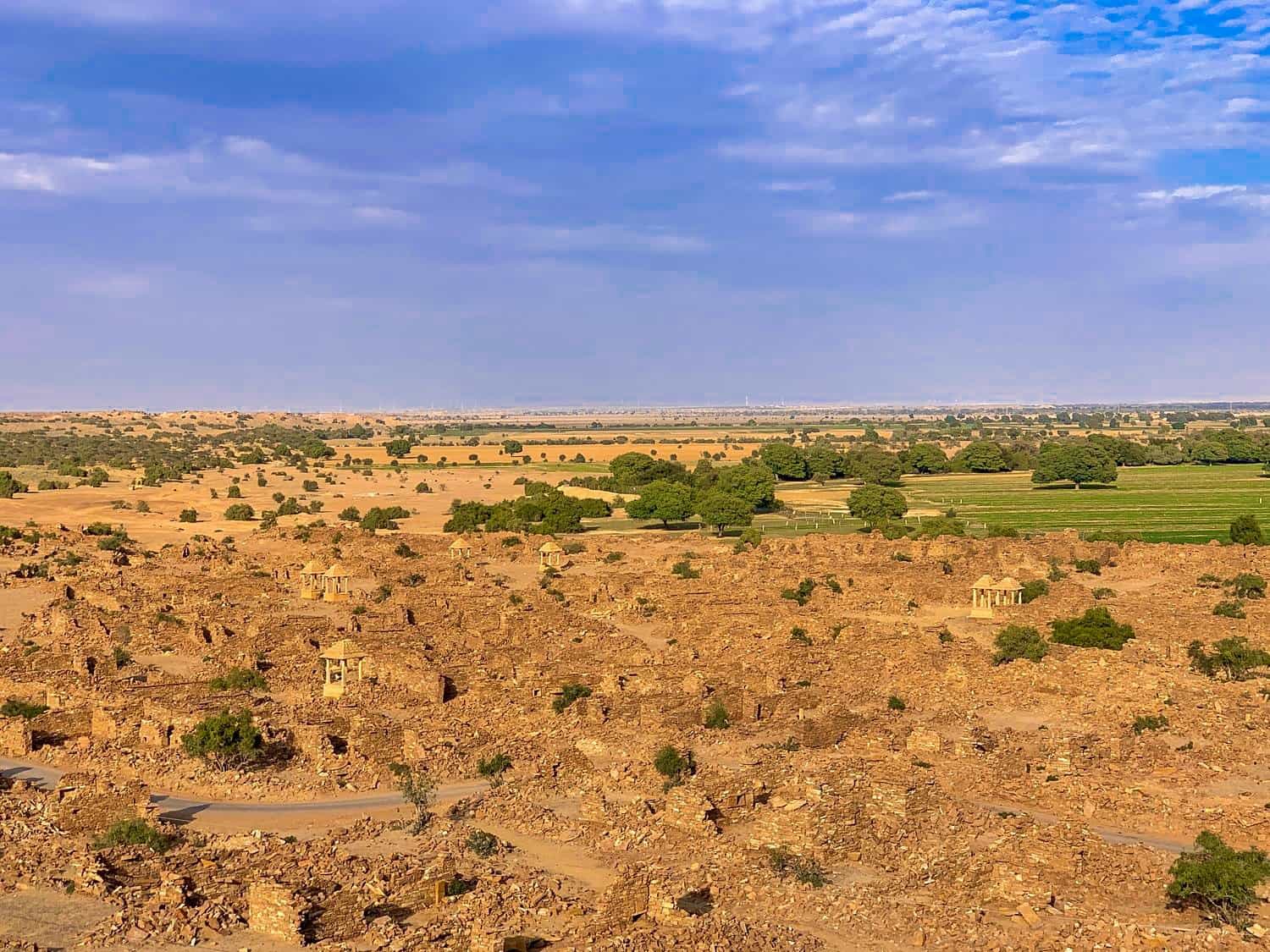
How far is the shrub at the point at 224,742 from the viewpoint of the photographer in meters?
28.2

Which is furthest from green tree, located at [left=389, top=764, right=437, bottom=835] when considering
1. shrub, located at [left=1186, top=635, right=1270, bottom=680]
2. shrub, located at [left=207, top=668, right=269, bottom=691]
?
shrub, located at [left=1186, top=635, right=1270, bottom=680]

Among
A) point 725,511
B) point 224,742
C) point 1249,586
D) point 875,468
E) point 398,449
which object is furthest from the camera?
point 398,449

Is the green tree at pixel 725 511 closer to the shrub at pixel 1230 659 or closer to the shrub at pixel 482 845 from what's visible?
the shrub at pixel 1230 659

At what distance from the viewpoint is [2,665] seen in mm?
37344

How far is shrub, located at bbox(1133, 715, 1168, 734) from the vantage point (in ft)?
102

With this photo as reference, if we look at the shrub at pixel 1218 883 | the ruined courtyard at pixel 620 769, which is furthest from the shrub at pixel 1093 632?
the shrub at pixel 1218 883

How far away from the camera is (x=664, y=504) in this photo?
89.6 metres

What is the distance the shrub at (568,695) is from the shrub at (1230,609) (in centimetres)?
2886

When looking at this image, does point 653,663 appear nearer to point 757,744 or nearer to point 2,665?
point 757,744

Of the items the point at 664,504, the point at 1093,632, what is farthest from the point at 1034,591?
the point at 664,504

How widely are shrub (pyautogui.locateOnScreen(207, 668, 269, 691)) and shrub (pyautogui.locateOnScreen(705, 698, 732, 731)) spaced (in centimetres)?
1419

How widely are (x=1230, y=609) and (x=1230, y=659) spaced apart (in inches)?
453

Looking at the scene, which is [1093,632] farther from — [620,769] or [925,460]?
[925,460]

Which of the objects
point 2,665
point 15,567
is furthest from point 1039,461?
point 2,665
